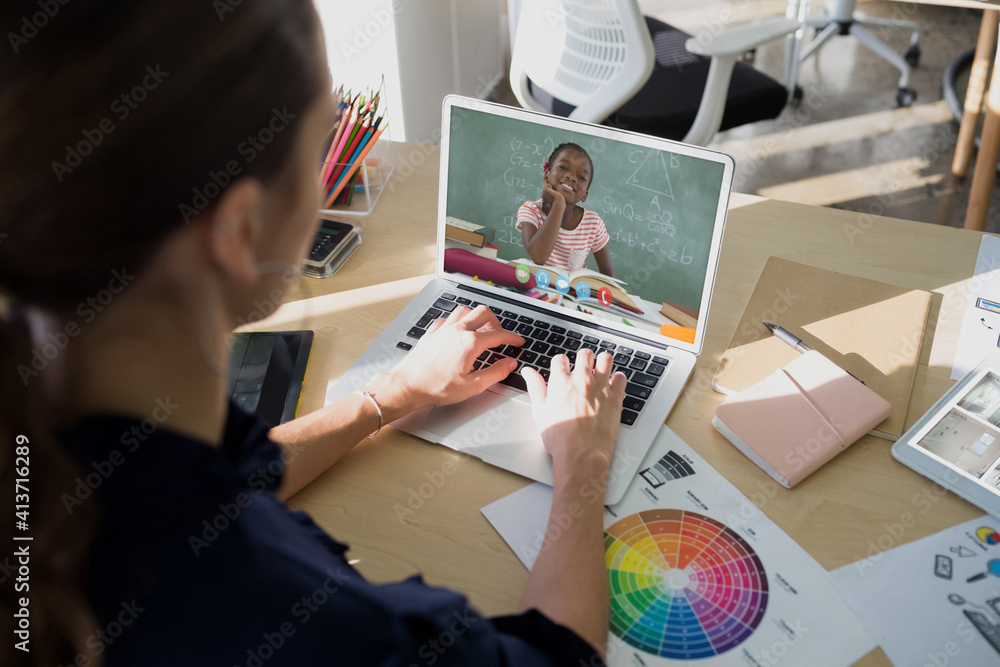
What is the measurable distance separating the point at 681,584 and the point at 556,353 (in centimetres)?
36

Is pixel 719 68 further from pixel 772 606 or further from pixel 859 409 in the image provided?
pixel 772 606

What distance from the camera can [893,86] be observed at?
3.28 metres

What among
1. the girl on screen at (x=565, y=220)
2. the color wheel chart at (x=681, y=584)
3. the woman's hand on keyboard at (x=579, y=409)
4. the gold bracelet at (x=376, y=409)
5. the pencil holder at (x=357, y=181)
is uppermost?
the girl on screen at (x=565, y=220)

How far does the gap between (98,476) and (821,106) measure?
3.28m

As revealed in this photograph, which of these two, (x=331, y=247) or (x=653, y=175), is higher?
(x=653, y=175)

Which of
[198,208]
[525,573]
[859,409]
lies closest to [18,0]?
[198,208]

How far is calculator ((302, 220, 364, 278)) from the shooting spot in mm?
1230

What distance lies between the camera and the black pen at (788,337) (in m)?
1.02

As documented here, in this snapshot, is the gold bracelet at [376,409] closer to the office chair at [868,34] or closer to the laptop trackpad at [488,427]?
the laptop trackpad at [488,427]

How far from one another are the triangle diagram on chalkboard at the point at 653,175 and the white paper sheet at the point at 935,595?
0.48 meters

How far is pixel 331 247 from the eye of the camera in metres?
1.25

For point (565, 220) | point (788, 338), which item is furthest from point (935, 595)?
point (565, 220)

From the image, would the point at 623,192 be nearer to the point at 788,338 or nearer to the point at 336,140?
the point at 788,338

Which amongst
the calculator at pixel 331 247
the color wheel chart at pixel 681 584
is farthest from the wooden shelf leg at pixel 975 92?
the color wheel chart at pixel 681 584
